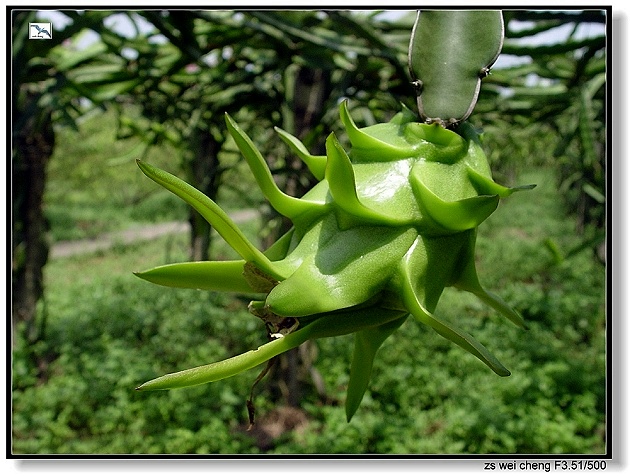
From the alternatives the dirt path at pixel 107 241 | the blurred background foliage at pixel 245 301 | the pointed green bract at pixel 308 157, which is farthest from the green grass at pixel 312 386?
the dirt path at pixel 107 241

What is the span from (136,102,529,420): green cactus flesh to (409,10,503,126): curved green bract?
0.02 metres

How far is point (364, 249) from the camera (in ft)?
0.87

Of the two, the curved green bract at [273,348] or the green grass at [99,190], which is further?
the green grass at [99,190]

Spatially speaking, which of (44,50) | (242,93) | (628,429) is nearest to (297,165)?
(242,93)

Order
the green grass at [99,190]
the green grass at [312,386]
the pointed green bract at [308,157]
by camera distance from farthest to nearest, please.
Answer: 1. the green grass at [99,190]
2. the green grass at [312,386]
3. the pointed green bract at [308,157]

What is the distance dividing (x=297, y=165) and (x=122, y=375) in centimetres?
91

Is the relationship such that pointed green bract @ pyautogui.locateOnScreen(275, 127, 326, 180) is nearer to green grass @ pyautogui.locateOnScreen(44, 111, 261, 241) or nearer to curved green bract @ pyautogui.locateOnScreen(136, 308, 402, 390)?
curved green bract @ pyautogui.locateOnScreen(136, 308, 402, 390)

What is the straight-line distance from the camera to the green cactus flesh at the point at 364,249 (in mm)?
241

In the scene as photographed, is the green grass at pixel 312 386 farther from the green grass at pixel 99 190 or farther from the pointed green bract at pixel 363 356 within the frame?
the green grass at pixel 99 190

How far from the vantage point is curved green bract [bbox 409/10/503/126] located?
0.32 metres

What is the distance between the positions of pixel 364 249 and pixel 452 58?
0.14m

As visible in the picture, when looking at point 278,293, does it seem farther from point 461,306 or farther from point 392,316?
point 461,306

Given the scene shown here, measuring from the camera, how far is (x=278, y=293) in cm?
24

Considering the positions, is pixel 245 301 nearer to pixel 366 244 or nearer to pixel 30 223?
pixel 30 223
